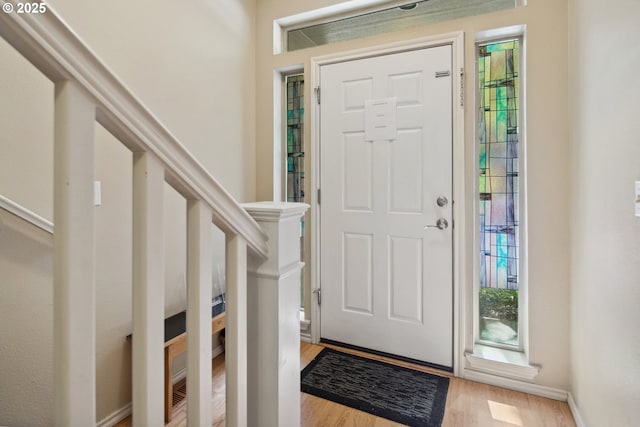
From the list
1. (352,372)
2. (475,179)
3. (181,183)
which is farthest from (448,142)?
(181,183)

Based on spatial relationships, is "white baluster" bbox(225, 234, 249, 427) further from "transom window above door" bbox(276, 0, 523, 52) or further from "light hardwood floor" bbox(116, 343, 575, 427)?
"transom window above door" bbox(276, 0, 523, 52)

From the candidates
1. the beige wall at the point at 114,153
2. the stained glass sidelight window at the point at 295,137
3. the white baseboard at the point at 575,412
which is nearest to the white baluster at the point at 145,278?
the beige wall at the point at 114,153

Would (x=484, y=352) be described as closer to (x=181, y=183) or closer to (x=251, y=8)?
(x=181, y=183)

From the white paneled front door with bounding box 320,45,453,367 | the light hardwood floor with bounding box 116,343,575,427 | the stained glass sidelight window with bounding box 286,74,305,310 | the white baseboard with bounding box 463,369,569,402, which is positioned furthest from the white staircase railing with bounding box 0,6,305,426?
the stained glass sidelight window with bounding box 286,74,305,310

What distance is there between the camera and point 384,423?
1.60 m

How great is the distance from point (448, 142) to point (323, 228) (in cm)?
105

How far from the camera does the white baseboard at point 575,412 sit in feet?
5.10

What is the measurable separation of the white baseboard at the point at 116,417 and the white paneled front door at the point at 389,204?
50.9 inches

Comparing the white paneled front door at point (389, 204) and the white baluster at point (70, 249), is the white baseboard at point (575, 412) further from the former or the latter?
the white baluster at point (70, 249)

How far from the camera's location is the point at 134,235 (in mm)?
587

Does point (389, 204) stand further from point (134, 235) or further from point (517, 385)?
point (134, 235)

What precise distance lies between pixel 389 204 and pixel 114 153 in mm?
1644

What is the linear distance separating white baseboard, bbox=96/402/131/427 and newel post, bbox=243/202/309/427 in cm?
116

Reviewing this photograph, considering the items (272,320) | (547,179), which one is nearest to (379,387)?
(272,320)
